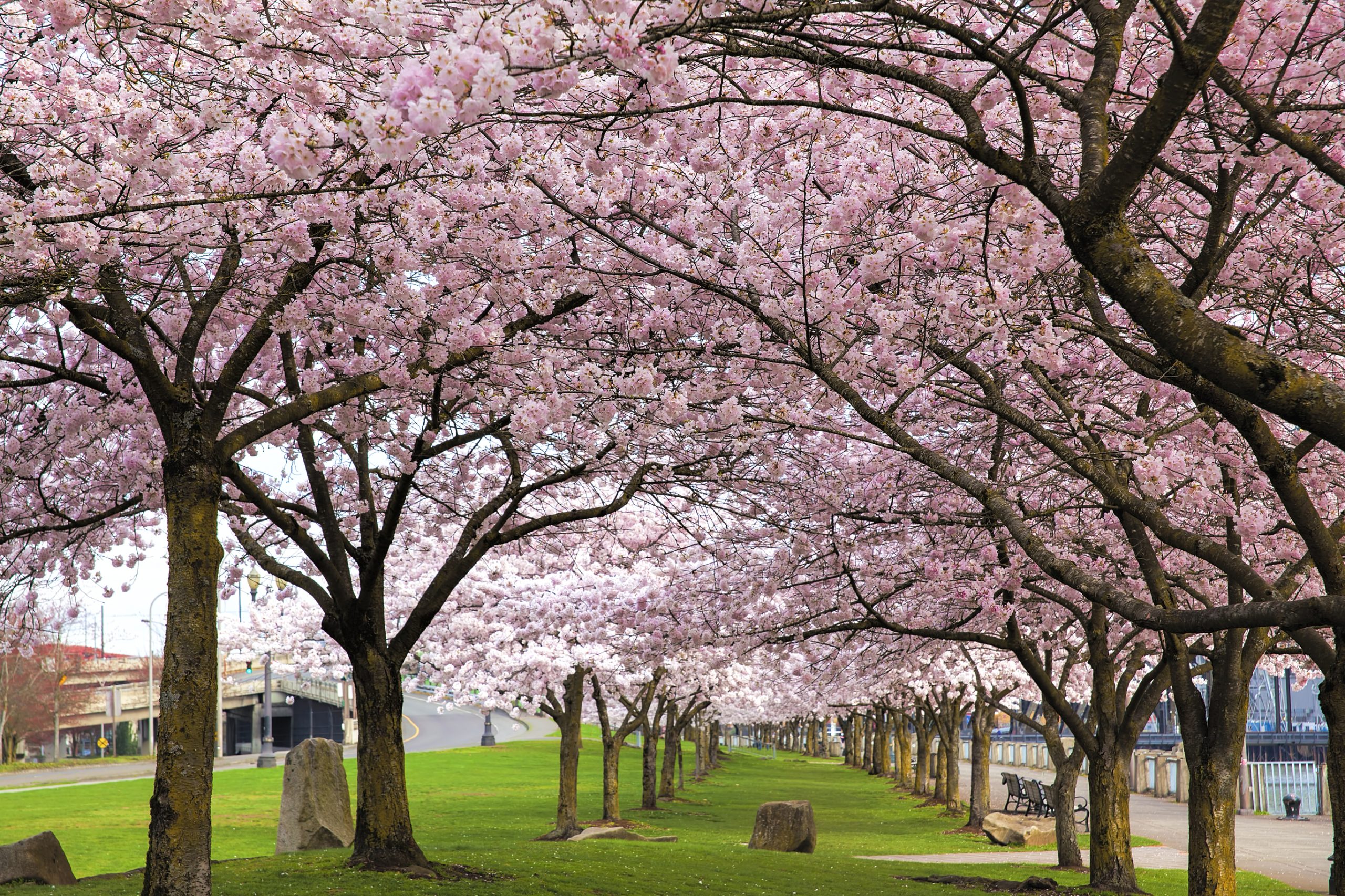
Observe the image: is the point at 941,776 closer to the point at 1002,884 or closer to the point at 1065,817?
the point at 1065,817

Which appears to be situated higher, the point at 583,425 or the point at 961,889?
the point at 583,425

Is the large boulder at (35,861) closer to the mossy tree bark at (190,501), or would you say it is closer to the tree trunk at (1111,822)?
the mossy tree bark at (190,501)

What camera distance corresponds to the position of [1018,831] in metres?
21.9

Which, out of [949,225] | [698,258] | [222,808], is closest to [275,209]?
[698,258]

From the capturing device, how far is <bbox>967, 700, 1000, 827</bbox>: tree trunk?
24.9 metres

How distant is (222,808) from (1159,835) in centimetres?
2094

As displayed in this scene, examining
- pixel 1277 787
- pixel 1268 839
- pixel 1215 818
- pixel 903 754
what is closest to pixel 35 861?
pixel 1215 818

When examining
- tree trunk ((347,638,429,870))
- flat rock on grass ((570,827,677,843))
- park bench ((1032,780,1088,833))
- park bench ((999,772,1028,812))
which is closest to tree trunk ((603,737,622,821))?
flat rock on grass ((570,827,677,843))

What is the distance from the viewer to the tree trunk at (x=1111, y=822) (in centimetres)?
1295

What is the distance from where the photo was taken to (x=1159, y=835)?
76.4 ft

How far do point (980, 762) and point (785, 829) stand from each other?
832 cm

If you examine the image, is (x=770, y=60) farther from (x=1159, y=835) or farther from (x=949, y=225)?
(x=1159, y=835)

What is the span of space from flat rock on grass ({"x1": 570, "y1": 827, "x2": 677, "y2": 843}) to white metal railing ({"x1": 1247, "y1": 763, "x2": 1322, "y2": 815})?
18.6 meters

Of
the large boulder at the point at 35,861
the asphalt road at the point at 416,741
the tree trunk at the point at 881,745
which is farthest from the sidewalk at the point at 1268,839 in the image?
the large boulder at the point at 35,861
